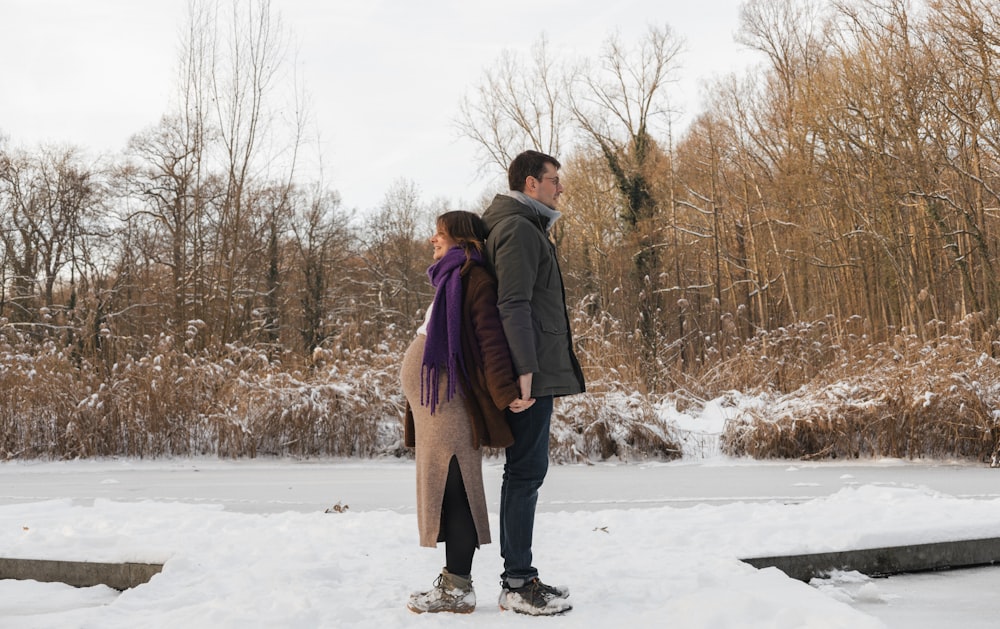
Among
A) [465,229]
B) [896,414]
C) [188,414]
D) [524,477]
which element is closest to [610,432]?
[896,414]

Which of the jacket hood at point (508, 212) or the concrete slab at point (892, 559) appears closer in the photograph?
the jacket hood at point (508, 212)

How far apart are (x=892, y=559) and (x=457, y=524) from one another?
196 centimetres

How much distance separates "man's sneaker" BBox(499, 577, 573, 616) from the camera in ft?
8.99

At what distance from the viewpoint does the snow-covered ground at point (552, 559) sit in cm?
271

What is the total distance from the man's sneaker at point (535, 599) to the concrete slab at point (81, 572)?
5.02 ft

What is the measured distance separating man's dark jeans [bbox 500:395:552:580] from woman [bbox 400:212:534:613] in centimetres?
8

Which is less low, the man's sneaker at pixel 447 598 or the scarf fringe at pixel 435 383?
the scarf fringe at pixel 435 383

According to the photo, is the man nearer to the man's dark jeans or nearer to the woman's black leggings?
the man's dark jeans

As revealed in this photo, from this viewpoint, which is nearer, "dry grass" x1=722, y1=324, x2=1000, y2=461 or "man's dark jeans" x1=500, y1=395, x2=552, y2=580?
"man's dark jeans" x1=500, y1=395, x2=552, y2=580

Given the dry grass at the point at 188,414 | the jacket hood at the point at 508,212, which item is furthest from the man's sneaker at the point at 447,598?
the dry grass at the point at 188,414

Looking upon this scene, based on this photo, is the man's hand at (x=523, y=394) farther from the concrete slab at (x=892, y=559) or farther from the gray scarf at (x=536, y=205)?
the concrete slab at (x=892, y=559)

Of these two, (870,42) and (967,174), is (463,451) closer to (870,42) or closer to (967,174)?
(967,174)

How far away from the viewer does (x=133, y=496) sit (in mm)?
5961

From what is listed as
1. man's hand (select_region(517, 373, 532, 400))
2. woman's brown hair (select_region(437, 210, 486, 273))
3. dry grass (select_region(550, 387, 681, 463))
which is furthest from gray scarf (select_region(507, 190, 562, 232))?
dry grass (select_region(550, 387, 681, 463))
